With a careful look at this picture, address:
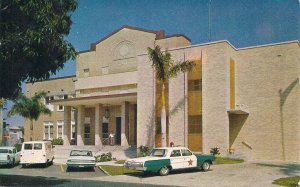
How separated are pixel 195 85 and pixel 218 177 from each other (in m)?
13.2

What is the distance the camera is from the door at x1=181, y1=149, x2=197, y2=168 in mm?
23922

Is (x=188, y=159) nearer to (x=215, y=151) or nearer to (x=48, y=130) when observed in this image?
(x=215, y=151)

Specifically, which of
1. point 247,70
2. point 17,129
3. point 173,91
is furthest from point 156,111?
point 17,129

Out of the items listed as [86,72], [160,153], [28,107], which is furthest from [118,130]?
[160,153]

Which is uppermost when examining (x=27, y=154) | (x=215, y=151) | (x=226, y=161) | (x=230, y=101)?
(x=230, y=101)

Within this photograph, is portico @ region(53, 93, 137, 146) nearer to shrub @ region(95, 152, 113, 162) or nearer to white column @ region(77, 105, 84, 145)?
white column @ region(77, 105, 84, 145)

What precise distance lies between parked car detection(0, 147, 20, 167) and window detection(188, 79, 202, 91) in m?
14.5

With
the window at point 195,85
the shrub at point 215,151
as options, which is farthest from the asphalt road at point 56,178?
the window at point 195,85

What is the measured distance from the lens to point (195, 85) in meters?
34.3

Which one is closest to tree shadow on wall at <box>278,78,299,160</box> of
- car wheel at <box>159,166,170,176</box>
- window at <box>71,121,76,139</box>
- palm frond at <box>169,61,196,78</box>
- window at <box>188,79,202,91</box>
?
window at <box>188,79,202,91</box>

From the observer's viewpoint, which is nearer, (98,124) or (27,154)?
(27,154)

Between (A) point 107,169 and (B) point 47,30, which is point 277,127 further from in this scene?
(B) point 47,30

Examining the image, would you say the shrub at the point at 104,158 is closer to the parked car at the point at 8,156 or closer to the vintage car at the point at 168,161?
the parked car at the point at 8,156

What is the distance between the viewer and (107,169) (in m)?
26.6
